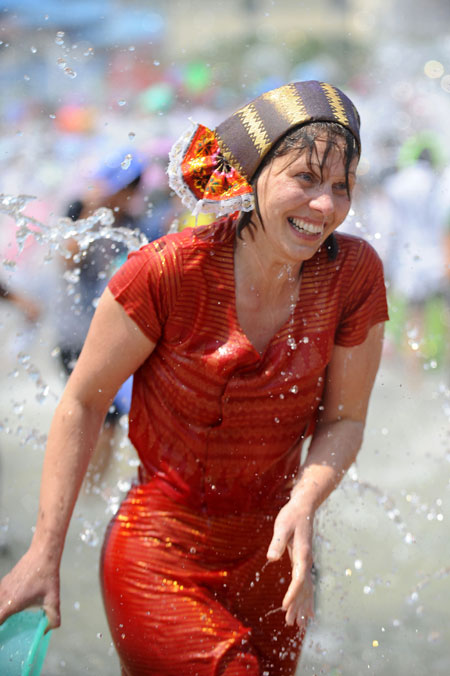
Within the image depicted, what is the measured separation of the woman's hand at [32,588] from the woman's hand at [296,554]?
0.58m

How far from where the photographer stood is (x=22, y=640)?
228cm

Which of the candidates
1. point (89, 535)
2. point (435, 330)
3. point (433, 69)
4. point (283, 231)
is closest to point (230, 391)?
point (283, 231)

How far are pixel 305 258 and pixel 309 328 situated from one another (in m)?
0.20

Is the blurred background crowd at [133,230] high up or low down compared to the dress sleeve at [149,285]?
down

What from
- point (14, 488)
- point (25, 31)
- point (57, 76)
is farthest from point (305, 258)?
point (25, 31)

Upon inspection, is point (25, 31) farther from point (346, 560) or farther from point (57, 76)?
point (346, 560)

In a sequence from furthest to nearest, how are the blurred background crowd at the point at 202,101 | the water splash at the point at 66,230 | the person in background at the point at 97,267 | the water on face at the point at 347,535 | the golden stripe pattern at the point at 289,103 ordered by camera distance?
the blurred background crowd at the point at 202,101 < the person in background at the point at 97,267 < the water on face at the point at 347,535 < the water splash at the point at 66,230 < the golden stripe pattern at the point at 289,103

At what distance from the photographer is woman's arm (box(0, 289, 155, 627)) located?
2.26m

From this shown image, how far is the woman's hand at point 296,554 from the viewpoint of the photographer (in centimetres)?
211

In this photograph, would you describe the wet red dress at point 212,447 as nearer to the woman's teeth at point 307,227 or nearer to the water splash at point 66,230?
the woman's teeth at point 307,227

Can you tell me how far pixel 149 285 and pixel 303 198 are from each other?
0.44 m

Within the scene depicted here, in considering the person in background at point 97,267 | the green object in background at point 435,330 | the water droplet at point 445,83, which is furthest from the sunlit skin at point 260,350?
the water droplet at point 445,83

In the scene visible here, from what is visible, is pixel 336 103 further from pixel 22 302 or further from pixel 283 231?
pixel 22 302

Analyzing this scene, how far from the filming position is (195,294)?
2273mm
